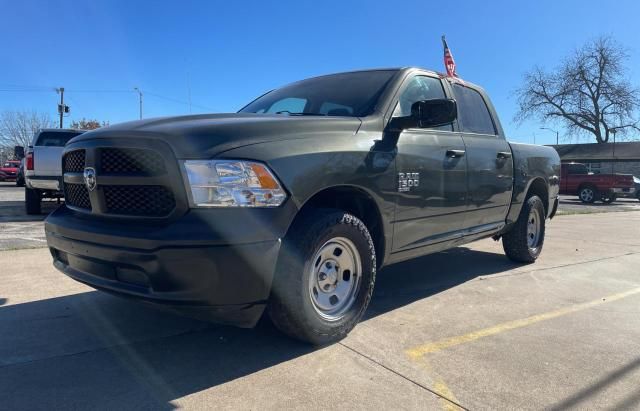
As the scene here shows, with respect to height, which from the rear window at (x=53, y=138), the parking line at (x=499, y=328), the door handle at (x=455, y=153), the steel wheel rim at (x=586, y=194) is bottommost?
the parking line at (x=499, y=328)

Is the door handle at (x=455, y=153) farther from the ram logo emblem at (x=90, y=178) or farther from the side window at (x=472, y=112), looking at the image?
the ram logo emblem at (x=90, y=178)

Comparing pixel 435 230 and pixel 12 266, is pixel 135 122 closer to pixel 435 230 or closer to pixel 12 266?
pixel 435 230

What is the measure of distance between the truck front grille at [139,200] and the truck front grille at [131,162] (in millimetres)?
93

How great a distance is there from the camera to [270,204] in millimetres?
2650

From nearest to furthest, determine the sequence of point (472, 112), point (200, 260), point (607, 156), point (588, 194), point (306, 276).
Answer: point (200, 260) < point (306, 276) < point (472, 112) < point (588, 194) < point (607, 156)

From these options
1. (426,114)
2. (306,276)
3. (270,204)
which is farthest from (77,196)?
(426,114)

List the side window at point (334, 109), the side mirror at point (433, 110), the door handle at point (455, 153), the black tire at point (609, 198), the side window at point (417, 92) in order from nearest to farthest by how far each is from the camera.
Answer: the side mirror at point (433, 110) → the side window at point (334, 109) → the side window at point (417, 92) → the door handle at point (455, 153) → the black tire at point (609, 198)

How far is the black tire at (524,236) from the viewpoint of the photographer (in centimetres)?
578

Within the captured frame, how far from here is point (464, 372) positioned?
9.33 ft

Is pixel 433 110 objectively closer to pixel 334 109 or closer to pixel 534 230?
pixel 334 109

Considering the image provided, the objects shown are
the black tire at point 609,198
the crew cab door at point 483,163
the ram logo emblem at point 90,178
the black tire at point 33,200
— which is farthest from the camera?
the black tire at point 609,198

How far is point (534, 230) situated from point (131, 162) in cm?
516

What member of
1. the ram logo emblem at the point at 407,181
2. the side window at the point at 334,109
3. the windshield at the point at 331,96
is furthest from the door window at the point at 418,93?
the ram logo emblem at the point at 407,181

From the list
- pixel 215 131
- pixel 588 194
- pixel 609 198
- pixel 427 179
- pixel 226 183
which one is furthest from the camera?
pixel 588 194
